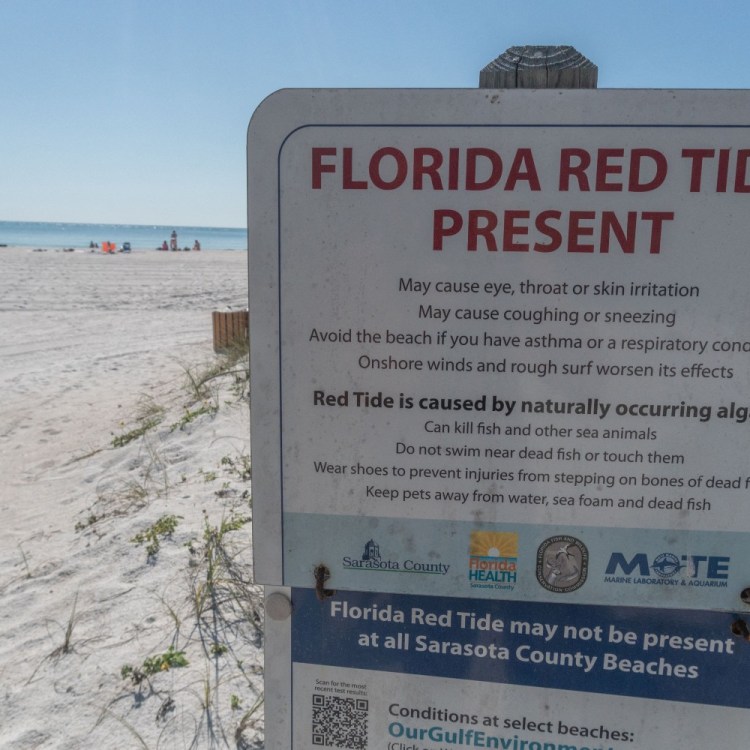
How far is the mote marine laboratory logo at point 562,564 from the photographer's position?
5.71 ft

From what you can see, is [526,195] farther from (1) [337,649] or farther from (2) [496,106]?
(1) [337,649]

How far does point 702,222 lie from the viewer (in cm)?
161

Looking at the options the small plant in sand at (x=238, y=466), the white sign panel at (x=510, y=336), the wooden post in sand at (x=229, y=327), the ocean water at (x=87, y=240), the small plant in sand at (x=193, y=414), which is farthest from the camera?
the ocean water at (x=87, y=240)

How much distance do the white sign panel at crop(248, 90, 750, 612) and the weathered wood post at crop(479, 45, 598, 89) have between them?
0.17 m

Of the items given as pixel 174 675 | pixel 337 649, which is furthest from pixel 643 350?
pixel 174 675

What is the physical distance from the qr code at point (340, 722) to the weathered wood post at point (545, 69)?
176cm

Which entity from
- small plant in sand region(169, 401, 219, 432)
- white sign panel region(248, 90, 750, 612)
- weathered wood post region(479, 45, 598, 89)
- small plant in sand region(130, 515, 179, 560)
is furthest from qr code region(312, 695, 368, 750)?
small plant in sand region(169, 401, 219, 432)

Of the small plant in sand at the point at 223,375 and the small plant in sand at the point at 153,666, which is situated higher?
the small plant in sand at the point at 223,375

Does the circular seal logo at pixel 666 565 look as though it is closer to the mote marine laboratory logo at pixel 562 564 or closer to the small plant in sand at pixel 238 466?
the mote marine laboratory logo at pixel 562 564

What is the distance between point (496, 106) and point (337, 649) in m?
1.54

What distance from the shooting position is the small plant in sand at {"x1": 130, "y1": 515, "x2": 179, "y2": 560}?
403 centimetres

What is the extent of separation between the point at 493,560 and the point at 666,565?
45 centimetres

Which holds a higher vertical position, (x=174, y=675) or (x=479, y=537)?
(x=479, y=537)


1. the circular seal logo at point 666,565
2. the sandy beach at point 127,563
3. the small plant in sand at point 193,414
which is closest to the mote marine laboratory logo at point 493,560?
the circular seal logo at point 666,565
